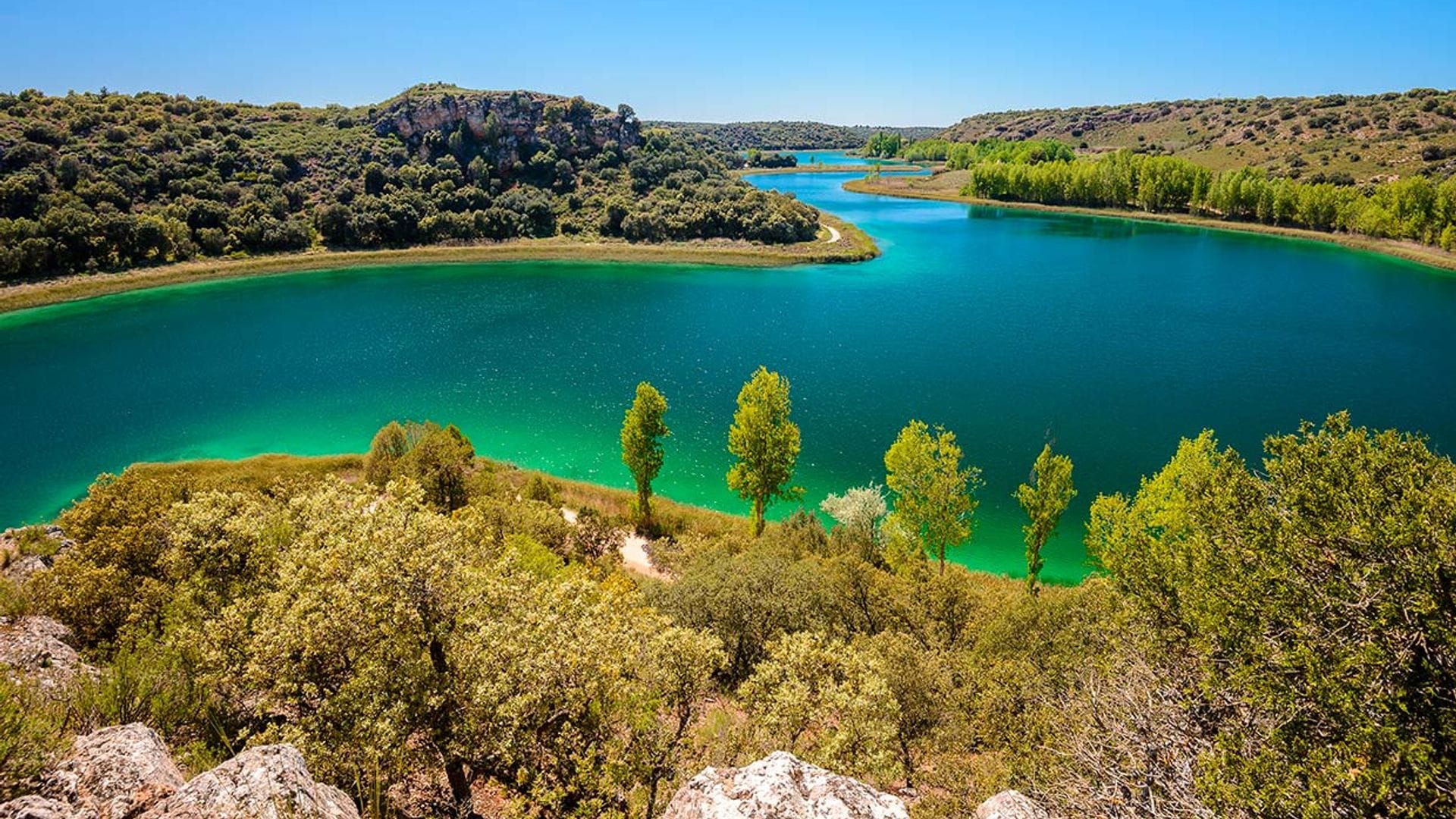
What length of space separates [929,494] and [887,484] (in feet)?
15.6

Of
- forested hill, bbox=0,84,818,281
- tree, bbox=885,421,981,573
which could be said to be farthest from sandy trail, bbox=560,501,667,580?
forested hill, bbox=0,84,818,281

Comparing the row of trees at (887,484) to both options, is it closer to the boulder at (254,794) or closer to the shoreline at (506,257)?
the boulder at (254,794)

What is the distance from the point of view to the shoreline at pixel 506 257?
97.1 m

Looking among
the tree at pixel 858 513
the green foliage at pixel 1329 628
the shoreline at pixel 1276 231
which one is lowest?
the tree at pixel 858 513

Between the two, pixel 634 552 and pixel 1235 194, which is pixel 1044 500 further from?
pixel 1235 194

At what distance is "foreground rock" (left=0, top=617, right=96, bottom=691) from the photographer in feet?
47.7

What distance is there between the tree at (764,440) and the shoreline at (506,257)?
83146 mm

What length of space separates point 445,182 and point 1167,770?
151808mm

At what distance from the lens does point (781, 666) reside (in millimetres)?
16141

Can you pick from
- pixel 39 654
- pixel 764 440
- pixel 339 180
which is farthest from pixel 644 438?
pixel 339 180

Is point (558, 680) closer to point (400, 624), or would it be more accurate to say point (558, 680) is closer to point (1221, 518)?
point (400, 624)

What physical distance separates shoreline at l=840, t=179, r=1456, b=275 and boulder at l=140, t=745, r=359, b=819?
478 ft

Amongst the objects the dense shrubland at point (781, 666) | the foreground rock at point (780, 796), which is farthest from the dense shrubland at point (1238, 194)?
the foreground rock at point (780, 796)

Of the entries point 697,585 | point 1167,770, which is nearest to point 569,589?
point 697,585
